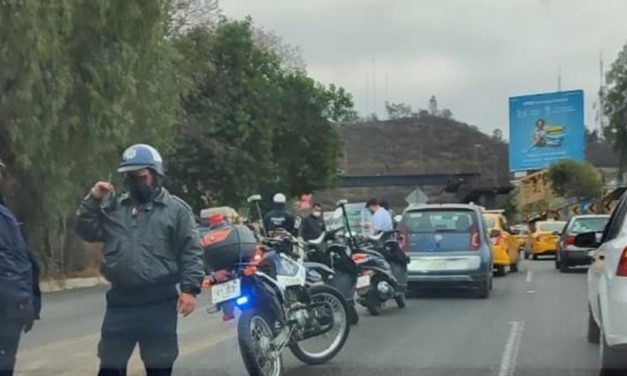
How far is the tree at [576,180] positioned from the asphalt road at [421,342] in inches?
2375

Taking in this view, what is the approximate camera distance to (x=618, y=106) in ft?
156

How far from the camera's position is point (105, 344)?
21.6ft

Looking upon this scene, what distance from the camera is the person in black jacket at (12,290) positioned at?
6.45m

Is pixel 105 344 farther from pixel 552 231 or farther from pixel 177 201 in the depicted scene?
pixel 552 231

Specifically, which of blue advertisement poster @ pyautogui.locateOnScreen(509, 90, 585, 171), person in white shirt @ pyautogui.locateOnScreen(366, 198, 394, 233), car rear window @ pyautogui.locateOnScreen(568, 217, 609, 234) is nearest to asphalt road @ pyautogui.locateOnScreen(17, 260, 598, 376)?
person in white shirt @ pyautogui.locateOnScreen(366, 198, 394, 233)

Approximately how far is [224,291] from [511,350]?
12.9 ft

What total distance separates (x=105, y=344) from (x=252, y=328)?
2320 mm

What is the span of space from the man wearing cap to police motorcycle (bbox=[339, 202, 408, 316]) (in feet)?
23.4

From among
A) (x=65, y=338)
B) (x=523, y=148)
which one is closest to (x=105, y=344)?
(x=65, y=338)

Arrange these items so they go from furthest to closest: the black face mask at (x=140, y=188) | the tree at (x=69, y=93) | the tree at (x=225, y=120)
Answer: the tree at (x=225, y=120)
the tree at (x=69, y=93)
the black face mask at (x=140, y=188)

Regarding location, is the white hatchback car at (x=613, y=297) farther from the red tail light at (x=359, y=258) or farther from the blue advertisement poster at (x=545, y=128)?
the blue advertisement poster at (x=545, y=128)

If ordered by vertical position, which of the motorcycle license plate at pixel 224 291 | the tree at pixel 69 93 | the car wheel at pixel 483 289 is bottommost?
→ the car wheel at pixel 483 289

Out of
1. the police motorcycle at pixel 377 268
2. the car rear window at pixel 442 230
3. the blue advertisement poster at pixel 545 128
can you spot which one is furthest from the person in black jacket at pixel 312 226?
the blue advertisement poster at pixel 545 128

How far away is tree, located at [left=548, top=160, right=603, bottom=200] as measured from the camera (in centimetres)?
7719
